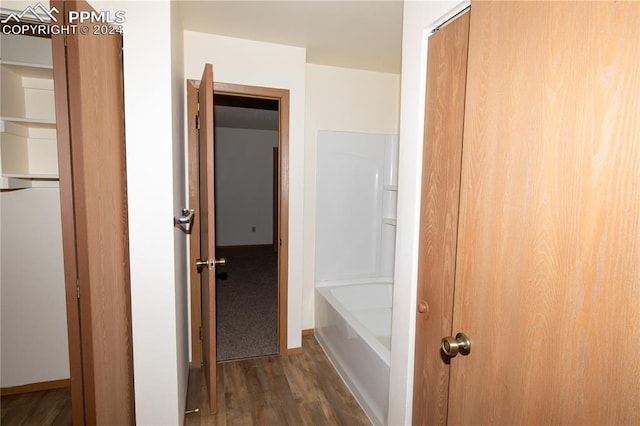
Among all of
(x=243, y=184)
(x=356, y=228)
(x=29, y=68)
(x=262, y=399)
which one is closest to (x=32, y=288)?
(x=29, y=68)

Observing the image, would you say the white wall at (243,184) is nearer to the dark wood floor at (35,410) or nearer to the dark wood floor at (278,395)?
the dark wood floor at (278,395)

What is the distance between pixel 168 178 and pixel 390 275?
2438mm

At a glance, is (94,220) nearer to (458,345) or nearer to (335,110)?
(458,345)

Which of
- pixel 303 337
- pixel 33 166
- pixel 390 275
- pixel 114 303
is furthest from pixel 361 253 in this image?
pixel 33 166

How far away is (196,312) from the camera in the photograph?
8.25 feet

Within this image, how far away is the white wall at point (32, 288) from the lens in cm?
153

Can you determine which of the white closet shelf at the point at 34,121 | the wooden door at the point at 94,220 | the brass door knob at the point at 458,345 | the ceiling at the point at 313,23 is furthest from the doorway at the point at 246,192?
the brass door knob at the point at 458,345

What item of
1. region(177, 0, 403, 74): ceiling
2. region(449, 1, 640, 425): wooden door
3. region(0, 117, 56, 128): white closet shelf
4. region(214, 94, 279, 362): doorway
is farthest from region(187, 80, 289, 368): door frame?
region(214, 94, 279, 362): doorway

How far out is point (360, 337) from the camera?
7.08 feet

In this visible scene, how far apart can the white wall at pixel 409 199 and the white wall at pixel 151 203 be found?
1.11m

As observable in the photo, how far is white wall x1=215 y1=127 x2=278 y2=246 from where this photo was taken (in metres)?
6.81

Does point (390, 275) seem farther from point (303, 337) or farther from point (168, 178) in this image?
point (168, 178)

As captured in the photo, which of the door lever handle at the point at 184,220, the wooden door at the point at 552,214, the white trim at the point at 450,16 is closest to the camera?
the wooden door at the point at 552,214

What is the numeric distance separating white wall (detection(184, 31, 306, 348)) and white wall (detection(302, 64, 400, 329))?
0.33m
